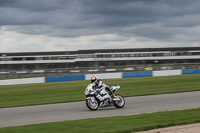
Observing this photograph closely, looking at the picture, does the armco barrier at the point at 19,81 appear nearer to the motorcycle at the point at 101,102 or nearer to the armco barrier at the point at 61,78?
the armco barrier at the point at 61,78

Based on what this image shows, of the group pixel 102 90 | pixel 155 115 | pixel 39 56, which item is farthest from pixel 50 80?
pixel 39 56

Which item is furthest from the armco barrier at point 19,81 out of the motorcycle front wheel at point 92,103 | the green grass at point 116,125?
the green grass at point 116,125

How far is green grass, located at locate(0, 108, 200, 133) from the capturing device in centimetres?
709

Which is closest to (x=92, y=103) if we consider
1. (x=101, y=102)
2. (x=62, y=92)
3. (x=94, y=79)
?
(x=101, y=102)

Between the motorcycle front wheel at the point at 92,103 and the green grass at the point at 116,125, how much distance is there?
2.24 m

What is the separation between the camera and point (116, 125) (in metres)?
7.56

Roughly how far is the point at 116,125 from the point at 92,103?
335 centimetres

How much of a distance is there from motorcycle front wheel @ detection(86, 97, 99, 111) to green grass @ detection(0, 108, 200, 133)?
224 cm

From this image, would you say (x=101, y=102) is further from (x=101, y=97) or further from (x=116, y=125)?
(x=116, y=125)

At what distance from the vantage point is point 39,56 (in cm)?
9219

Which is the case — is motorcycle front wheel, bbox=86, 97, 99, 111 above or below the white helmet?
below

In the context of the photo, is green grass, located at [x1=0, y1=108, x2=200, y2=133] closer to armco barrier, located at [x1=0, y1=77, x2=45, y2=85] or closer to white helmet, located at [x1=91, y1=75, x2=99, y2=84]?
white helmet, located at [x1=91, y1=75, x2=99, y2=84]

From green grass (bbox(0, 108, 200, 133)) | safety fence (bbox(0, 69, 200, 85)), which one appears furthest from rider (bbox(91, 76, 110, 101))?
safety fence (bbox(0, 69, 200, 85))

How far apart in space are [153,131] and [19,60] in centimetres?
9085
